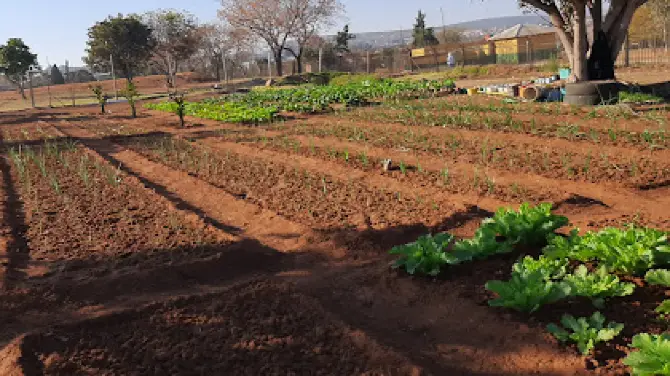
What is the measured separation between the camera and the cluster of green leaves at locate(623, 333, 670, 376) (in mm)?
2129

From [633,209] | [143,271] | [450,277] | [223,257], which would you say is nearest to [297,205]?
[223,257]

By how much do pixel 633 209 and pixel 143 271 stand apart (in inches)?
169

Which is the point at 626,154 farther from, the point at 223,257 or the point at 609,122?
the point at 223,257

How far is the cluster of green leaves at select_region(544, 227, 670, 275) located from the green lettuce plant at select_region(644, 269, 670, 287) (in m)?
0.09

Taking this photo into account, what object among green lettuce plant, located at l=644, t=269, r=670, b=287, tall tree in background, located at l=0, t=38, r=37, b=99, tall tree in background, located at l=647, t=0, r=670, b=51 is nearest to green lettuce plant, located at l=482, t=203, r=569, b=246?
green lettuce plant, located at l=644, t=269, r=670, b=287

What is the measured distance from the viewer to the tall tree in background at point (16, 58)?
124 feet

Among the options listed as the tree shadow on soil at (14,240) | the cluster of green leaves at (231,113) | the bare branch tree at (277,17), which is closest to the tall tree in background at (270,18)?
the bare branch tree at (277,17)

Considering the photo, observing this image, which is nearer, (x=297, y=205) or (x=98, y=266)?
(x=98, y=266)

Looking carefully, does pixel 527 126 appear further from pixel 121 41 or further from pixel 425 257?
pixel 121 41

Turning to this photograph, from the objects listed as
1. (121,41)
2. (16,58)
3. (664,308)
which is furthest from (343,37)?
(664,308)

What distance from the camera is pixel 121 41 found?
4012 cm

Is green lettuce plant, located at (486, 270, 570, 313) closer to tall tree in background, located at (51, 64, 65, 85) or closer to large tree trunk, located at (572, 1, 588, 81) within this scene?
large tree trunk, located at (572, 1, 588, 81)

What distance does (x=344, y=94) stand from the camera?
17.2 meters

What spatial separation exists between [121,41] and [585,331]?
4307cm
